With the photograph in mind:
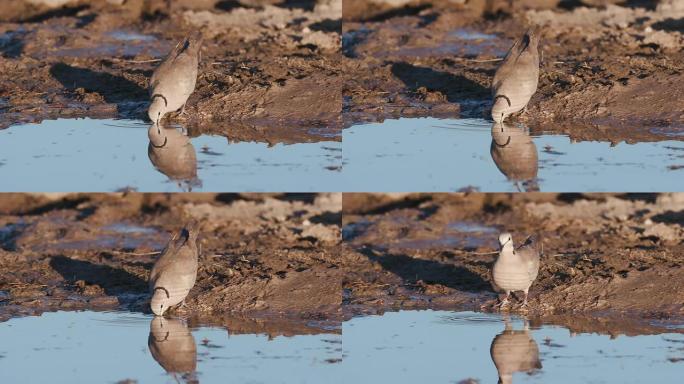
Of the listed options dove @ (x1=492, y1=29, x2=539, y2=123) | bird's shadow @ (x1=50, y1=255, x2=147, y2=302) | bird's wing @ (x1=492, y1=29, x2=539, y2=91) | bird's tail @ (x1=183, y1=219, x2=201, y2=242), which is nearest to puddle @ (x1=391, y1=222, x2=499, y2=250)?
dove @ (x1=492, y1=29, x2=539, y2=123)

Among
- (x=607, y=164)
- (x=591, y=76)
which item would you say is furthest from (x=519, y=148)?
(x=591, y=76)

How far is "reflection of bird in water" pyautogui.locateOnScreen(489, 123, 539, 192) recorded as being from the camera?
11484 mm

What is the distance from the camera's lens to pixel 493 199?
43.3 ft

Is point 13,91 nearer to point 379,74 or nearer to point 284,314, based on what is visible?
point 379,74

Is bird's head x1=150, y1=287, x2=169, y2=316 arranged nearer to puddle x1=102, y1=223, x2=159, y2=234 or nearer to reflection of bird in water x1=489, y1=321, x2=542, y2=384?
reflection of bird in water x1=489, y1=321, x2=542, y2=384

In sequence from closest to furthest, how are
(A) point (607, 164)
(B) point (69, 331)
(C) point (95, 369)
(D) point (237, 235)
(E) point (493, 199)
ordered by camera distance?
(C) point (95, 369) → (B) point (69, 331) → (A) point (607, 164) → (D) point (237, 235) → (E) point (493, 199)

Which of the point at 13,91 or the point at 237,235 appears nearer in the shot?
the point at 237,235

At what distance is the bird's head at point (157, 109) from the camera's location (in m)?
12.1

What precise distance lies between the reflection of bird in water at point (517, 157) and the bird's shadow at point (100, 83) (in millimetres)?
3306

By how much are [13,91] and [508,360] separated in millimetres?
5959

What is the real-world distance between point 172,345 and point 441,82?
4.78m

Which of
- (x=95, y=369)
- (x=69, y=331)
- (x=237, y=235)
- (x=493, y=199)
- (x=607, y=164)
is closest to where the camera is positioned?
(x=95, y=369)

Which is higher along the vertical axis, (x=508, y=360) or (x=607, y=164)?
(x=607, y=164)

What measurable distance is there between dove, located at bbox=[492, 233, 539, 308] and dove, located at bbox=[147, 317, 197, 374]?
225 cm
